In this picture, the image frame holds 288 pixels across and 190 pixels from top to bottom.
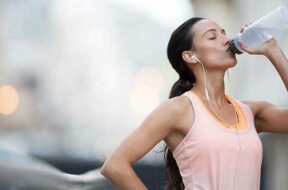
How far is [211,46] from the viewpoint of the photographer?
151 cm

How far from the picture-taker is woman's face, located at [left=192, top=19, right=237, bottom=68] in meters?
1.48

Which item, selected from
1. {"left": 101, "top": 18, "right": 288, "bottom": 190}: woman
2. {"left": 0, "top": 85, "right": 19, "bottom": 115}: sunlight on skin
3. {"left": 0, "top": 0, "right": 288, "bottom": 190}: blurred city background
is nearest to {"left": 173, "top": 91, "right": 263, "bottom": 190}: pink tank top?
{"left": 101, "top": 18, "right": 288, "bottom": 190}: woman

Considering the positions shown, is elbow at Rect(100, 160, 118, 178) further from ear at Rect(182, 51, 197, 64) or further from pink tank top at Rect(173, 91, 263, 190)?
ear at Rect(182, 51, 197, 64)

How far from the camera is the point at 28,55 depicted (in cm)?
224

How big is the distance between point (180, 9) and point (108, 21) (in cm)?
29

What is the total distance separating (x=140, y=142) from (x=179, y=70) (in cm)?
30

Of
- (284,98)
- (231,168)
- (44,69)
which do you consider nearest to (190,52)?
(231,168)

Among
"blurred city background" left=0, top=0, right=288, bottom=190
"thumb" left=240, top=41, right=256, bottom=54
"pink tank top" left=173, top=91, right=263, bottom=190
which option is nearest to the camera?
"pink tank top" left=173, top=91, right=263, bottom=190

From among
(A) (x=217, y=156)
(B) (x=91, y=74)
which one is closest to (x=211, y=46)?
(A) (x=217, y=156)

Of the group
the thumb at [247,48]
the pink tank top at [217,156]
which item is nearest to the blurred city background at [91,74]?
the thumb at [247,48]

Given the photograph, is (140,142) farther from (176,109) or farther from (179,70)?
(179,70)

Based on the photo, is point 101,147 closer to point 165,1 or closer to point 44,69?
point 44,69

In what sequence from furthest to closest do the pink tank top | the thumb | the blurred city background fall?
the blurred city background < the thumb < the pink tank top

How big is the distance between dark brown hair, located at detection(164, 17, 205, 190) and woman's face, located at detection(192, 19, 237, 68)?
0.02 m
